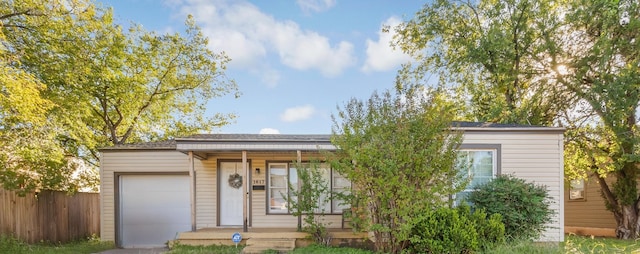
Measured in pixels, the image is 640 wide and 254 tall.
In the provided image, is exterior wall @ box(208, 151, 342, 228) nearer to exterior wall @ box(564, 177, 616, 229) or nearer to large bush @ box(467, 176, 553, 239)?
large bush @ box(467, 176, 553, 239)

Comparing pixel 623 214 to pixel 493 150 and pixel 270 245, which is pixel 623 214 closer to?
pixel 493 150

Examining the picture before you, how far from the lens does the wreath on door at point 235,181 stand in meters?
10.2

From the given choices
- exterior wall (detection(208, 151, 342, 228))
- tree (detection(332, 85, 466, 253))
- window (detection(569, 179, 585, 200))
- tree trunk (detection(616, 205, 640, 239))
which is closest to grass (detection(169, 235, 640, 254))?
tree (detection(332, 85, 466, 253))

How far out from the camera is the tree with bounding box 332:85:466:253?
675 cm

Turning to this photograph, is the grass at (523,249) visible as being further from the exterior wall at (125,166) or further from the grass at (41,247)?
the grass at (41,247)

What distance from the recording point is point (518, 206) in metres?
7.51

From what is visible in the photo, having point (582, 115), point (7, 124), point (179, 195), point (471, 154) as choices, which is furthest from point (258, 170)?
point (582, 115)

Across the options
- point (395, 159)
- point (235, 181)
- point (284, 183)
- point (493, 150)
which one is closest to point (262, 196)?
point (284, 183)

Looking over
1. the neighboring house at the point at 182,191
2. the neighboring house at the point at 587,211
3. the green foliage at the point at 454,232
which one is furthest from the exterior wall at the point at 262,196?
the neighboring house at the point at 587,211

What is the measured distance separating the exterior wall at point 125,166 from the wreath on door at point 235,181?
1.25 m

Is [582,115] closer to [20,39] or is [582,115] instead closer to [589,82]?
[589,82]

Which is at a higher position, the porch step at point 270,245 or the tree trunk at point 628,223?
the porch step at point 270,245

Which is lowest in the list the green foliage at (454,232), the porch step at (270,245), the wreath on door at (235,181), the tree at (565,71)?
the porch step at (270,245)

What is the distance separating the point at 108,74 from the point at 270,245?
28.2ft
